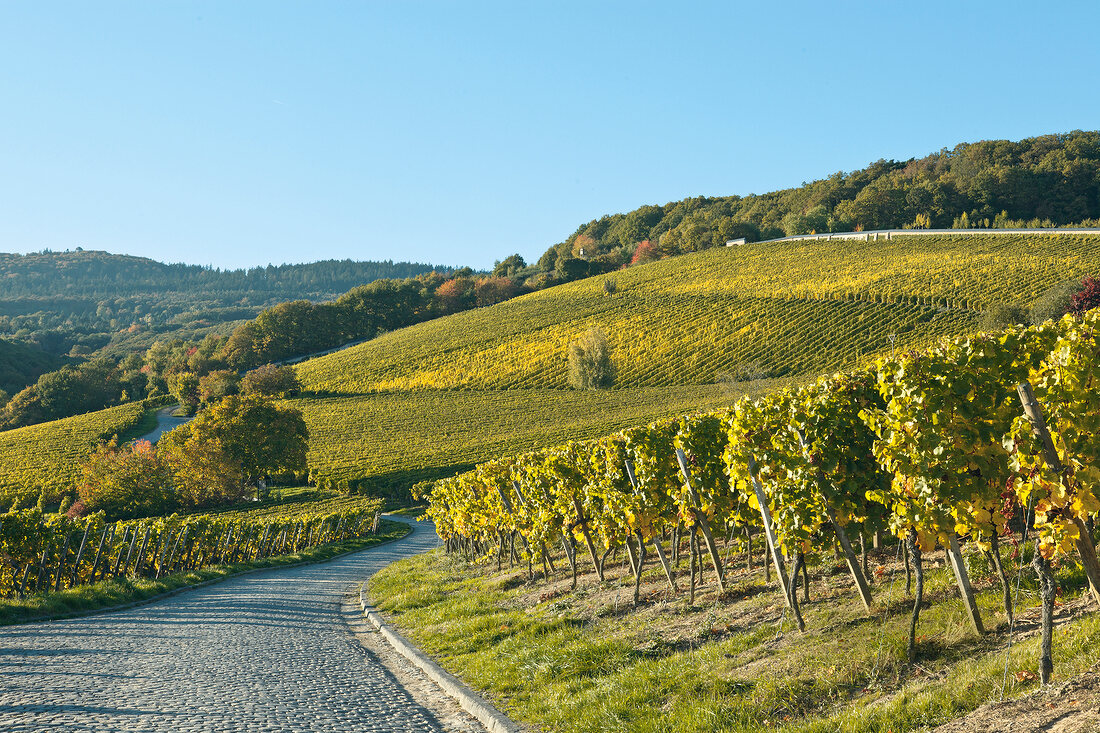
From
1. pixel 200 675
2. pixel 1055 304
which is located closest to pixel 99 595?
pixel 200 675

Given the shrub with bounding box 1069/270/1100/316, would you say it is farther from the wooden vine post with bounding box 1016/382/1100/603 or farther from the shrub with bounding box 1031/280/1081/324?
the wooden vine post with bounding box 1016/382/1100/603

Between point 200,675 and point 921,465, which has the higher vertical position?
point 921,465

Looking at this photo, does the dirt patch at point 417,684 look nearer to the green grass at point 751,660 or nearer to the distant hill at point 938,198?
the green grass at point 751,660

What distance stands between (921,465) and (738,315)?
79.1 meters

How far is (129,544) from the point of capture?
2286 centimetres

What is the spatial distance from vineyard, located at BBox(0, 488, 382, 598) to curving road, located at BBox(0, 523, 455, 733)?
468 centimetres

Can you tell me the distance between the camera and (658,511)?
38.6 feet

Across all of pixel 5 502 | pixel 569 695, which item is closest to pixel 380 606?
pixel 569 695

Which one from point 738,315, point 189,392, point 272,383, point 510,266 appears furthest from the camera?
point 510,266

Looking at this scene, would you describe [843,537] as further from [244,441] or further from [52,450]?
[52,450]

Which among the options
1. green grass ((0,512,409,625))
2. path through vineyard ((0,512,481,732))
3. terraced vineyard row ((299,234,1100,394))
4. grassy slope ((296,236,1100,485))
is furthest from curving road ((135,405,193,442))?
path through vineyard ((0,512,481,732))

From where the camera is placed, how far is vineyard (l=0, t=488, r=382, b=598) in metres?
18.2

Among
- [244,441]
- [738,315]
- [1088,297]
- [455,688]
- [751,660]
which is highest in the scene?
[738,315]

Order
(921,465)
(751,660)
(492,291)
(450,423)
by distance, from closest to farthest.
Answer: (921,465) → (751,660) → (450,423) → (492,291)
